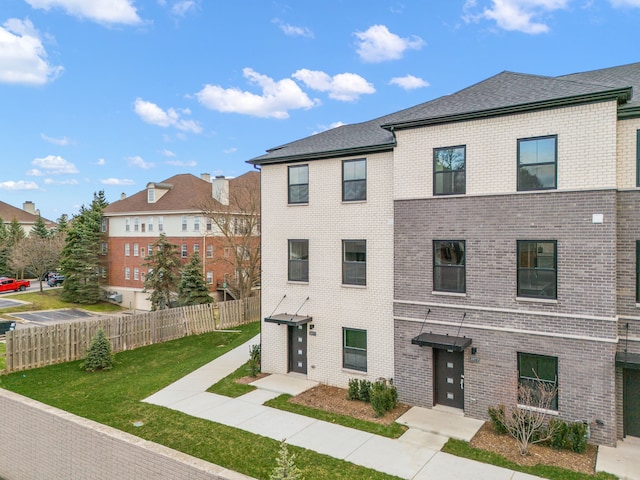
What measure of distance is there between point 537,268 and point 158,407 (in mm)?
11650

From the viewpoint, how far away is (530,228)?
11469mm

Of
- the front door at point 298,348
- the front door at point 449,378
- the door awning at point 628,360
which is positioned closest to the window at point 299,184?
the front door at point 298,348

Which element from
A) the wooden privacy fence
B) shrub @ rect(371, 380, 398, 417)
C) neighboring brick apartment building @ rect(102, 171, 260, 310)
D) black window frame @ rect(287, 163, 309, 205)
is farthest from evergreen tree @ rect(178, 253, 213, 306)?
shrub @ rect(371, 380, 398, 417)

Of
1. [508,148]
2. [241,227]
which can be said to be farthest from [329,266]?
[241,227]

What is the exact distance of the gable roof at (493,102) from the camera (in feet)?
35.4

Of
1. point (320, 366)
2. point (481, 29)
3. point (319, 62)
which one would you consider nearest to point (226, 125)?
point (319, 62)

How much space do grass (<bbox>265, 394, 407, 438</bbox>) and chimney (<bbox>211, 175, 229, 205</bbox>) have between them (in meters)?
24.9

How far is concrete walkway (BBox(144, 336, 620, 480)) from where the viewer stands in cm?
933

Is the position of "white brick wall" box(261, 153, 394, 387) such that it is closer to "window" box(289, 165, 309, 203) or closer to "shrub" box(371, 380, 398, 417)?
"window" box(289, 165, 309, 203)

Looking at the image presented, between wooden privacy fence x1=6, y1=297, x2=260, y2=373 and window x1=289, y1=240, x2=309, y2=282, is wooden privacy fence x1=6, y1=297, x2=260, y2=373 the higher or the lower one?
the lower one

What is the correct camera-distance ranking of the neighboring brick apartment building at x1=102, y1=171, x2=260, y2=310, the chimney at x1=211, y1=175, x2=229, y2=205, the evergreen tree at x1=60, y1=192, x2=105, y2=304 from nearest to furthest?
the chimney at x1=211, y1=175, x2=229, y2=205
the neighboring brick apartment building at x1=102, y1=171, x2=260, y2=310
the evergreen tree at x1=60, y1=192, x2=105, y2=304

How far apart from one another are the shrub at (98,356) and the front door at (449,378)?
1262cm

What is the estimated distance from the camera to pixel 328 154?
15055 millimetres

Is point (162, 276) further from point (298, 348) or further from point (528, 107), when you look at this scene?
point (528, 107)
